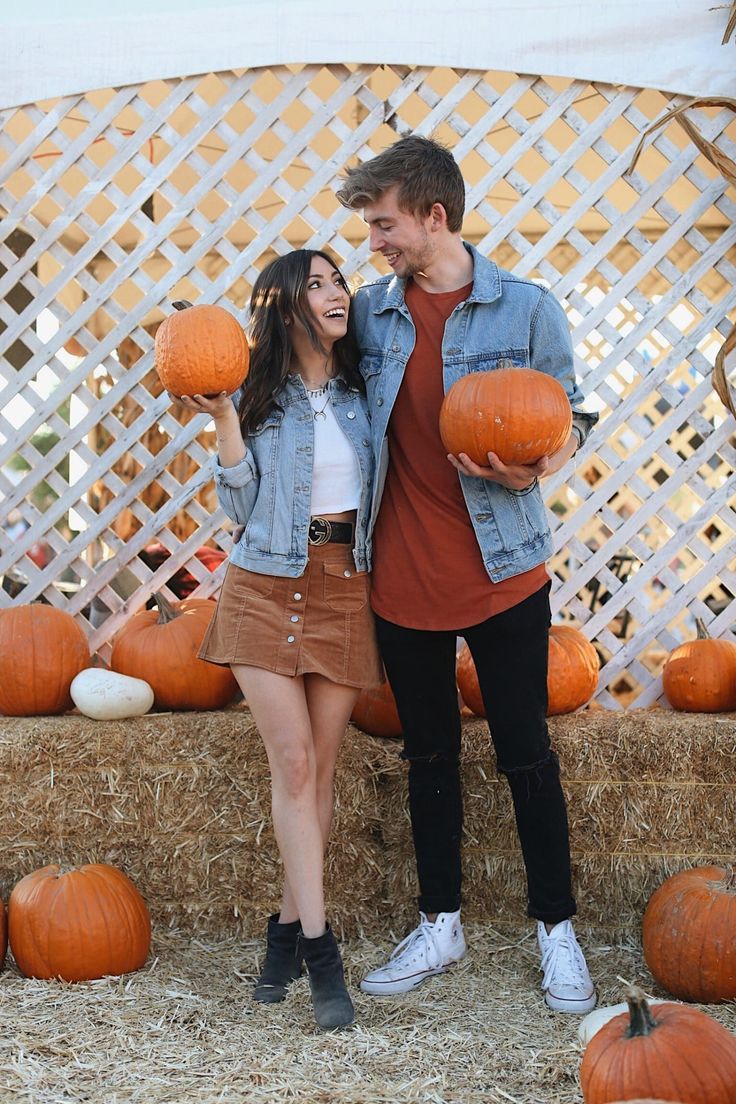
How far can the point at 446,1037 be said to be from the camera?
6.89 ft

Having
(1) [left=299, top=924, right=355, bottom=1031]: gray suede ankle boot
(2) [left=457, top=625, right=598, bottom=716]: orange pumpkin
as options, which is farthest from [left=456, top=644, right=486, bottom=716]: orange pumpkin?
(1) [left=299, top=924, right=355, bottom=1031]: gray suede ankle boot

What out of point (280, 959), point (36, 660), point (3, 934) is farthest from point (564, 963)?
point (36, 660)

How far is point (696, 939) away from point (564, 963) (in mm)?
258

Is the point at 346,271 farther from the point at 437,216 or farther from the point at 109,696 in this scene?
the point at 109,696

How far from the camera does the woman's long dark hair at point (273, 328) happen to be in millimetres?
2184

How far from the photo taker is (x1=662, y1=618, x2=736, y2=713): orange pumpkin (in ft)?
9.34

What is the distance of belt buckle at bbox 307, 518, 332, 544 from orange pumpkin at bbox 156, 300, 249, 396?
294 millimetres

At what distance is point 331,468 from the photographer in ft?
7.36

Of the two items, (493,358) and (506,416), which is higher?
(493,358)

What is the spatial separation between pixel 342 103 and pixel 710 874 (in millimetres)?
2108

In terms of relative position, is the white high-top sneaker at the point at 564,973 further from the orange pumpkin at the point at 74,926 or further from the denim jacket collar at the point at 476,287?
the denim jacket collar at the point at 476,287

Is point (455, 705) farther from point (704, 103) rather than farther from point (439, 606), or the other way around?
point (704, 103)

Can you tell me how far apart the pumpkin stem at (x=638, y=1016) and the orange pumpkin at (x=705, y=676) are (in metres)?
1.40

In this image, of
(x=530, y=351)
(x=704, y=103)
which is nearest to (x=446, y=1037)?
(x=530, y=351)
